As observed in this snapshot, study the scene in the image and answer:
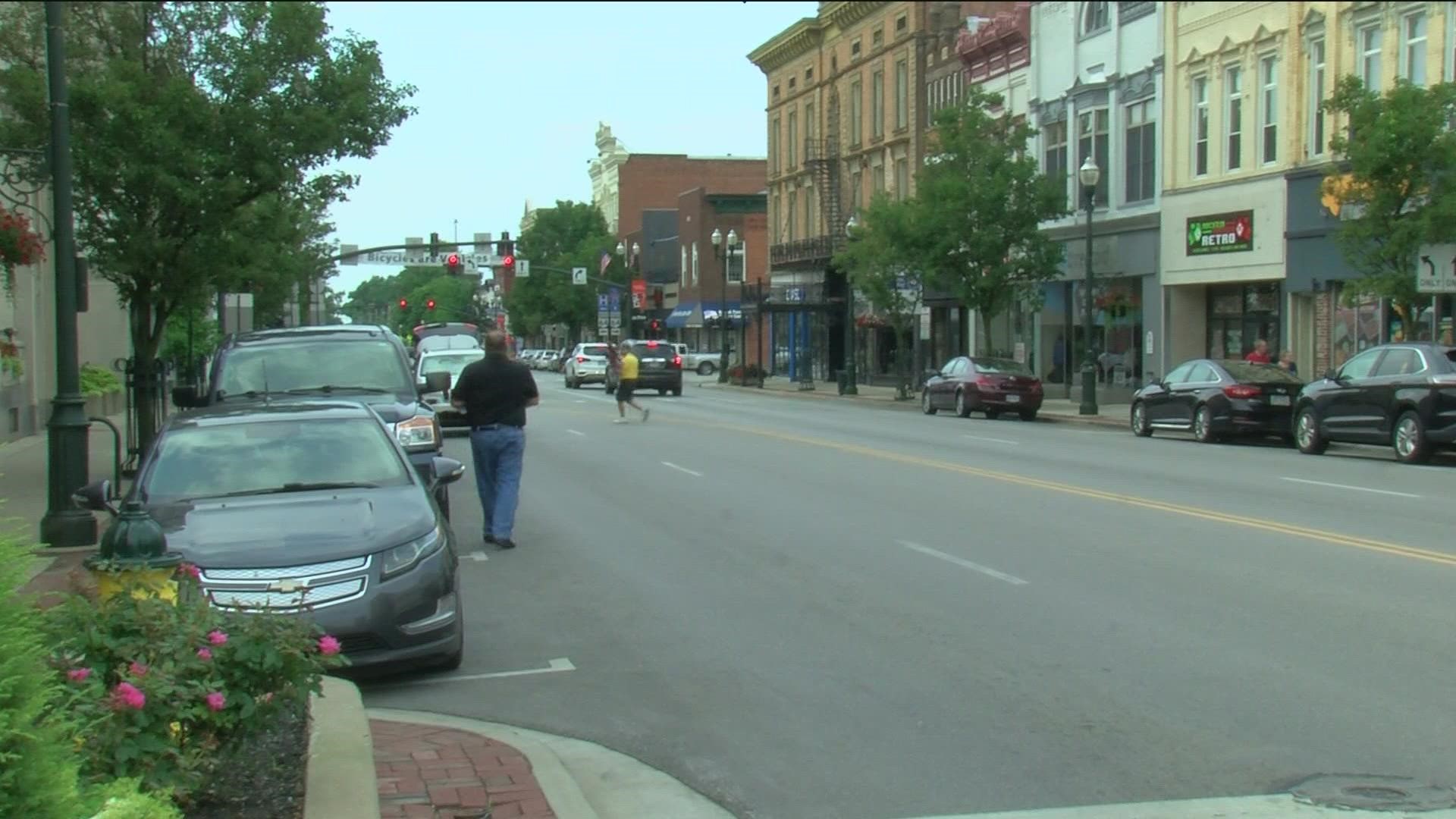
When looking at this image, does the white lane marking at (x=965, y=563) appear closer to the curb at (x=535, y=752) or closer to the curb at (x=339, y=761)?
the curb at (x=535, y=752)

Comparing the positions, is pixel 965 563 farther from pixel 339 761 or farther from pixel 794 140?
pixel 794 140

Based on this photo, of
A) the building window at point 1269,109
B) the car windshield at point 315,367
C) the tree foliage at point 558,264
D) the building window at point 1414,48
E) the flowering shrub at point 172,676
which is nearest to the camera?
the flowering shrub at point 172,676

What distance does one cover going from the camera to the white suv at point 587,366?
58938 millimetres

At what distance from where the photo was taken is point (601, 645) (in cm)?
934

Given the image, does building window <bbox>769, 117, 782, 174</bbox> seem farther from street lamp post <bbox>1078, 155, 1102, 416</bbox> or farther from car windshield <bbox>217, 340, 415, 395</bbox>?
car windshield <bbox>217, 340, 415, 395</bbox>

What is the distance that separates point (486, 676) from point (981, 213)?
31.6 metres

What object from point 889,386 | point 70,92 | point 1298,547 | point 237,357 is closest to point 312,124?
point 70,92

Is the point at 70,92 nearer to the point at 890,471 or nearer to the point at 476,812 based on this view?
the point at 890,471

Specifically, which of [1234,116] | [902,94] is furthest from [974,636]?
[902,94]

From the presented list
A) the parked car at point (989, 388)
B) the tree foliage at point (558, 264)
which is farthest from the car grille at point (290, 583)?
the tree foliage at point (558, 264)

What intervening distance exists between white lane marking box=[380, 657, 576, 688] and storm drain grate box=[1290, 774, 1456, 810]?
4.12 meters

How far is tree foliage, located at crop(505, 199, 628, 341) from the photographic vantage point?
342 feet

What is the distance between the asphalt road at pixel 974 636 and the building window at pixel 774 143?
52.3m

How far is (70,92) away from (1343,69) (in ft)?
78.8
